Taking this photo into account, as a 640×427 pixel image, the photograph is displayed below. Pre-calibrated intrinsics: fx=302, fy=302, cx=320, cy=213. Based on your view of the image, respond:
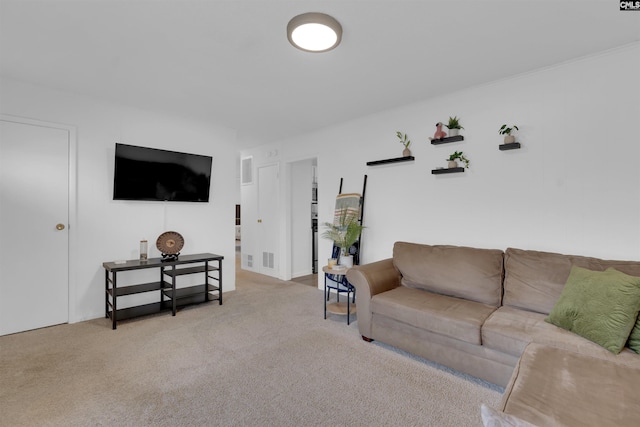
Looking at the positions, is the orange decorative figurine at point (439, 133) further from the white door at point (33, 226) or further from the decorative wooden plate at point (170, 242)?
the white door at point (33, 226)

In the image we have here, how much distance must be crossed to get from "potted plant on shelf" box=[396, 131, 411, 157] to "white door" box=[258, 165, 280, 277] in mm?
2434

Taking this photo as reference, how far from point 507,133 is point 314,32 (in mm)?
2033

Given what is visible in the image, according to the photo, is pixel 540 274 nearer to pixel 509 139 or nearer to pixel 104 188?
pixel 509 139

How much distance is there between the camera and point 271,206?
18.1 ft

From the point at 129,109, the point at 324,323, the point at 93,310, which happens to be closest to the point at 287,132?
the point at 129,109

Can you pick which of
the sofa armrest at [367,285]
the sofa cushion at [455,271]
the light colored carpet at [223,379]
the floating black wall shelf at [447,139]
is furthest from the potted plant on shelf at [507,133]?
the light colored carpet at [223,379]

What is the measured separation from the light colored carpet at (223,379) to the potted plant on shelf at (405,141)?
6.82 ft

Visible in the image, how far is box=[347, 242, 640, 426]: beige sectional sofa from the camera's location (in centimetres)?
126

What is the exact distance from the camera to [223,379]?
7.17 ft

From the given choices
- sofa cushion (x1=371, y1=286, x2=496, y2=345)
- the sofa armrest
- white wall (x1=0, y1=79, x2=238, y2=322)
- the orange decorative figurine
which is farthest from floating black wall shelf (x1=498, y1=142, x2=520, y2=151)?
white wall (x1=0, y1=79, x2=238, y2=322)

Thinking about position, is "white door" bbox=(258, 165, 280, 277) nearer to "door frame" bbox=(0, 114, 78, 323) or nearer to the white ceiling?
the white ceiling

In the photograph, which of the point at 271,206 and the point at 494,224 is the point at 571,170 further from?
the point at 271,206

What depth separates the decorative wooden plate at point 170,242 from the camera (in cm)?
364

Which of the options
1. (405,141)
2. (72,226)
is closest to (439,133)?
(405,141)
